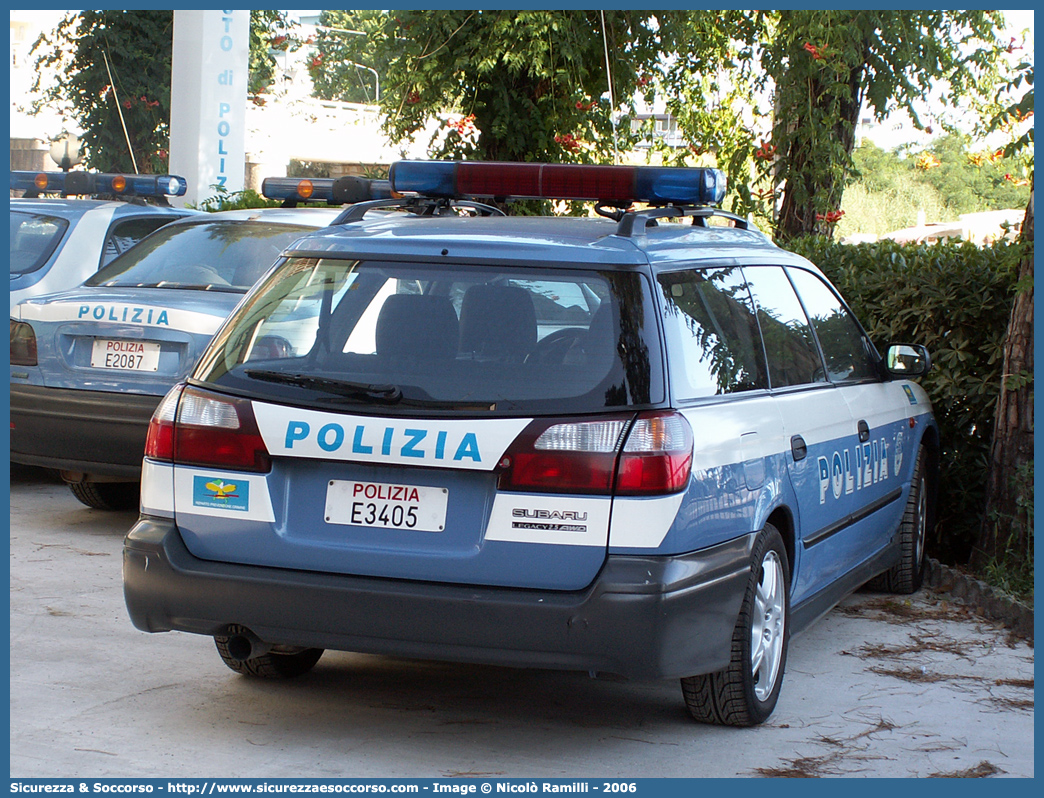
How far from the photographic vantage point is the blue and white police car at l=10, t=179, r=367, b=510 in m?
6.51

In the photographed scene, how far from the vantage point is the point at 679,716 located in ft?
14.5

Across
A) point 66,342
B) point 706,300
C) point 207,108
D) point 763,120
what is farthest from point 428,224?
point 207,108

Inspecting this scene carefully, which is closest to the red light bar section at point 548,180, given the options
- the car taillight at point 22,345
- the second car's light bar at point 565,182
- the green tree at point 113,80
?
the second car's light bar at point 565,182

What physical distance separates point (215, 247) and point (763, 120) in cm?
639

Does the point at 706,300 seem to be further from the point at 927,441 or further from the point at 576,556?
the point at 927,441

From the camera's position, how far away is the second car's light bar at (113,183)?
10021 mm

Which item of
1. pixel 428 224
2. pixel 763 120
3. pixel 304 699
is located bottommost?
pixel 304 699

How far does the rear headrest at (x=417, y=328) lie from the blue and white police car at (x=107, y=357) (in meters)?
2.69

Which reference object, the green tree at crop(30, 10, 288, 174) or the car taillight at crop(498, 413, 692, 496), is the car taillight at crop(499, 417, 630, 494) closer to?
the car taillight at crop(498, 413, 692, 496)

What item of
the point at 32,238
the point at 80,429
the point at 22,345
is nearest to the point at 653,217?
the point at 80,429

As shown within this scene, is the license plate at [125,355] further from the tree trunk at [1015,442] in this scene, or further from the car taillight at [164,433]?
the tree trunk at [1015,442]

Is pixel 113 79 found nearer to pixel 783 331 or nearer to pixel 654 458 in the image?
pixel 783 331

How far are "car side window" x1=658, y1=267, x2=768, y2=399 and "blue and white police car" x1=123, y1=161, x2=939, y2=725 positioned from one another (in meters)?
0.01

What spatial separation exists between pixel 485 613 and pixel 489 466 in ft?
1.35
